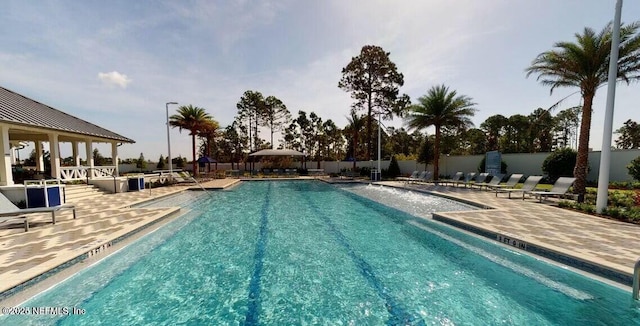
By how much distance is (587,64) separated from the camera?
35.3 ft

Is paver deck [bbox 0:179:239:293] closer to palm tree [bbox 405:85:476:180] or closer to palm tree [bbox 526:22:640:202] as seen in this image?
palm tree [bbox 526:22:640:202]

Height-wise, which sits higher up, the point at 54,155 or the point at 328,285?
the point at 54,155

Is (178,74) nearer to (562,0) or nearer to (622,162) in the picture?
(562,0)

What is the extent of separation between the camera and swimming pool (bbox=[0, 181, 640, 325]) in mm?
3557

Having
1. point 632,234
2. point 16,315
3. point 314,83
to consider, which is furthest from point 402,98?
point 16,315

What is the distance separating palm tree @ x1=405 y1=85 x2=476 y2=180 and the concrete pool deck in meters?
12.4

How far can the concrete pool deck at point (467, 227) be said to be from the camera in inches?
174

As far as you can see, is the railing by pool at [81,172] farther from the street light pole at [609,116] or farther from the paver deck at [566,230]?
the street light pole at [609,116]

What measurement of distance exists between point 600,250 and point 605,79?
10.3 m

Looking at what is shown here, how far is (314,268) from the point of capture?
16.9 feet

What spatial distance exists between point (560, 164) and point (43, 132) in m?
28.0

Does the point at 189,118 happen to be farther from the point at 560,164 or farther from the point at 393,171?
the point at 560,164

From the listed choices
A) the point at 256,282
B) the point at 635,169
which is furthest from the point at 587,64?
the point at 256,282

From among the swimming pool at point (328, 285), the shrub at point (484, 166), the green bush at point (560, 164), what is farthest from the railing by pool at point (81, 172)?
the green bush at point (560, 164)
